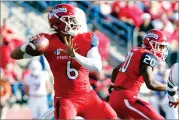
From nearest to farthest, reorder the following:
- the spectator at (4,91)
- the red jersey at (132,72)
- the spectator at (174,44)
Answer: the red jersey at (132,72), the spectator at (4,91), the spectator at (174,44)

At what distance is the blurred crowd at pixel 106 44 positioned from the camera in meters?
8.18

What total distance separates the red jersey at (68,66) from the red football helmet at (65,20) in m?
0.07

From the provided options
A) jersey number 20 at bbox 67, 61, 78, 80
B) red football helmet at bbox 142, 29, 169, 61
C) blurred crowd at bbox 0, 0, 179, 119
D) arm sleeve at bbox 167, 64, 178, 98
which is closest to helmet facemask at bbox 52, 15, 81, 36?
jersey number 20 at bbox 67, 61, 78, 80

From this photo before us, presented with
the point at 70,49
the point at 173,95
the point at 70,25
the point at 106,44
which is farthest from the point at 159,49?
the point at 106,44

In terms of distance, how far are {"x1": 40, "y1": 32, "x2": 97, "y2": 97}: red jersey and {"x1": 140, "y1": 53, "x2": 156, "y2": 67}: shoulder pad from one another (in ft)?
2.01

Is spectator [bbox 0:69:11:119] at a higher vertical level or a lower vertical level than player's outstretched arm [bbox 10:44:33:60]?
lower

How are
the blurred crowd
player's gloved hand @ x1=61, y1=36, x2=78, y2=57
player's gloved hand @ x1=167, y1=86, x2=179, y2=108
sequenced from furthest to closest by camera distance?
the blurred crowd → player's gloved hand @ x1=167, y1=86, x2=179, y2=108 → player's gloved hand @ x1=61, y1=36, x2=78, y2=57

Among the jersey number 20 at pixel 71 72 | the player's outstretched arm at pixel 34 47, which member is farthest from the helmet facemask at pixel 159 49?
the player's outstretched arm at pixel 34 47

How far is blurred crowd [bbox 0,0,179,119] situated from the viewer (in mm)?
8180

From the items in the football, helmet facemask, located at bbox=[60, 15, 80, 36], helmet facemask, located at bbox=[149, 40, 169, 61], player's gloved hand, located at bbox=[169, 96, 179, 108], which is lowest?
player's gloved hand, located at bbox=[169, 96, 179, 108]

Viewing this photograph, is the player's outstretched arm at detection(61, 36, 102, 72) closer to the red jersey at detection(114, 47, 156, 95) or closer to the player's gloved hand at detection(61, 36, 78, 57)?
the player's gloved hand at detection(61, 36, 78, 57)

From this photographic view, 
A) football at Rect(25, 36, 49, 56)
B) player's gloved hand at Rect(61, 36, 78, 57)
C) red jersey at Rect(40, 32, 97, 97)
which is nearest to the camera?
player's gloved hand at Rect(61, 36, 78, 57)

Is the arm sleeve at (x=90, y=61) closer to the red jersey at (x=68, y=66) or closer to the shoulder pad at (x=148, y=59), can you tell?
the red jersey at (x=68, y=66)

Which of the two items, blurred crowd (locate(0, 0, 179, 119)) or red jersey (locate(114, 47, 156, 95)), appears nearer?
red jersey (locate(114, 47, 156, 95))
